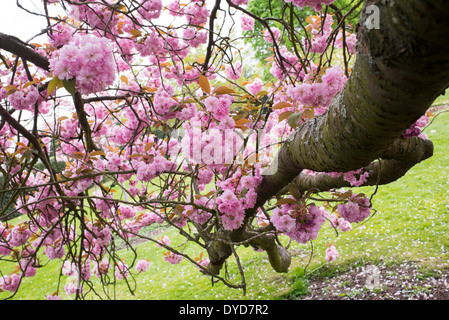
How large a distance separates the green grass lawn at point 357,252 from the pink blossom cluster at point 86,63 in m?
Answer: 3.22

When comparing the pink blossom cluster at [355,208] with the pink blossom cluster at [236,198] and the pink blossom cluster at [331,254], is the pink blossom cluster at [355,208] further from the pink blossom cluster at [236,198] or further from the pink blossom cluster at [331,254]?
→ the pink blossom cluster at [331,254]

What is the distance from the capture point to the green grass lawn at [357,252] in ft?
12.7

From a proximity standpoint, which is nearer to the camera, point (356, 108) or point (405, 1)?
point (405, 1)

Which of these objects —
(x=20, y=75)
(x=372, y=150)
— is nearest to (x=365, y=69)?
(x=372, y=150)

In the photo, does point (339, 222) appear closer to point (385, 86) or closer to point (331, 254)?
point (331, 254)

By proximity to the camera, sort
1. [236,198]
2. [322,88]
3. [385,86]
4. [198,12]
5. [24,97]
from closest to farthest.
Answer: [385,86] < [322,88] < [236,198] < [24,97] < [198,12]

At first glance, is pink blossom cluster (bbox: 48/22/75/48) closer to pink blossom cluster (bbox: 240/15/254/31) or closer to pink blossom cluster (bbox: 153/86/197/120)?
pink blossom cluster (bbox: 153/86/197/120)

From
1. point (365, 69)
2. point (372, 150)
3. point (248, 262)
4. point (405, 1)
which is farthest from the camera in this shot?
point (248, 262)

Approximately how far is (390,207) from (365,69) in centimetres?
531

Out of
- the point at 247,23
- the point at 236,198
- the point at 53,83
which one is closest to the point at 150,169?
the point at 236,198

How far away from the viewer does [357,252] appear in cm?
418

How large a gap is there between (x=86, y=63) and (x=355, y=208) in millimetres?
1425
